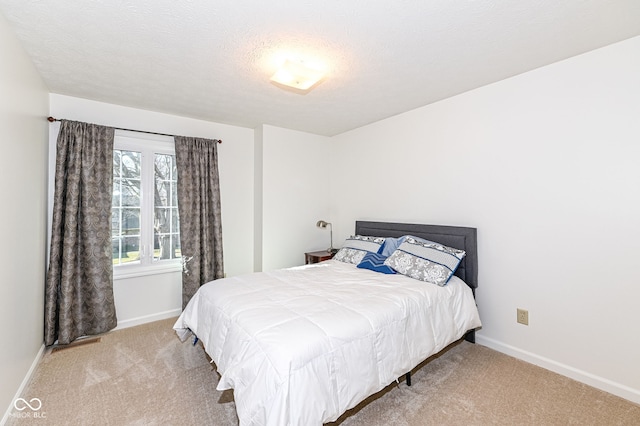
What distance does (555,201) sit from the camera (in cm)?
229

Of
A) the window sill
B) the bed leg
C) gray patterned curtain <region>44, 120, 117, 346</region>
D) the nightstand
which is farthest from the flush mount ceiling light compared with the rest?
the bed leg

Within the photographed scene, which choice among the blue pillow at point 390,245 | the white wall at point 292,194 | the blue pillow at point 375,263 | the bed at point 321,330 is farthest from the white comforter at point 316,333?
the white wall at point 292,194

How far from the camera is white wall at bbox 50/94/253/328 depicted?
3.04 m

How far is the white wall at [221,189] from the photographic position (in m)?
3.04

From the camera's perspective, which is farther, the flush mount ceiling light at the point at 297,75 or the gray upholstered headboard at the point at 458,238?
the gray upholstered headboard at the point at 458,238

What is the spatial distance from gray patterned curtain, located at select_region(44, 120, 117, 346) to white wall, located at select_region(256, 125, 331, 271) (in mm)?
1729

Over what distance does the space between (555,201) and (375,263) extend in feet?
5.20

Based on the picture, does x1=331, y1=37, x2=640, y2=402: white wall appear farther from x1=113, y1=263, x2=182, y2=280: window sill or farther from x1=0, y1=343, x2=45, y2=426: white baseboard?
x1=0, y1=343, x2=45, y2=426: white baseboard

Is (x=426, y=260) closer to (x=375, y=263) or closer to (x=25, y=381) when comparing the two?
(x=375, y=263)

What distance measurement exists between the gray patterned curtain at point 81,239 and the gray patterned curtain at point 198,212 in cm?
70

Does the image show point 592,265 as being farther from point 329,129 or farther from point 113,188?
point 113,188

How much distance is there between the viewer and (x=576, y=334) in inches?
87.0

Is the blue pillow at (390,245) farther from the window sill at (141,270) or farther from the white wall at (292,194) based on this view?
the window sill at (141,270)

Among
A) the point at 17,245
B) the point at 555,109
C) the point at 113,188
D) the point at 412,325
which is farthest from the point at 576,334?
the point at 113,188
